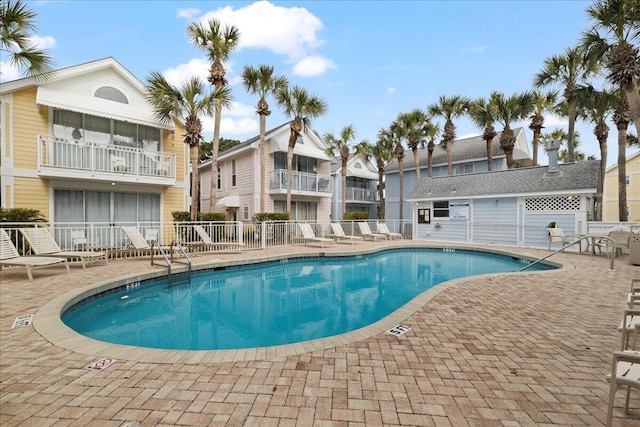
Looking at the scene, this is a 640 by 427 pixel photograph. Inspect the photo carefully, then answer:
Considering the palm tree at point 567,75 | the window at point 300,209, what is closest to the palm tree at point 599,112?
the palm tree at point 567,75

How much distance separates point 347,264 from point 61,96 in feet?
40.0

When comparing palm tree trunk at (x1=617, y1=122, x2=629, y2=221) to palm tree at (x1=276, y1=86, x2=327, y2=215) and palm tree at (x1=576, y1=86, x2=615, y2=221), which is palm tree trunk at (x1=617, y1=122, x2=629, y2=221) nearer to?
palm tree at (x1=576, y1=86, x2=615, y2=221)

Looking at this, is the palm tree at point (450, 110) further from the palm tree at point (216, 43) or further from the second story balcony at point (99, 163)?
the second story balcony at point (99, 163)

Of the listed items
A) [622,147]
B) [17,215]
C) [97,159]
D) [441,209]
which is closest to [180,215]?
[97,159]

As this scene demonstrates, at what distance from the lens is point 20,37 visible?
24.6 feet

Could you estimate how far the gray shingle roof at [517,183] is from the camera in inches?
545

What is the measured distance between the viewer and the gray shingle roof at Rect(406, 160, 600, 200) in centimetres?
1384

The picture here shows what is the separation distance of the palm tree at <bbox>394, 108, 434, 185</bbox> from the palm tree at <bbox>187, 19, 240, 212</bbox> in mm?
14150

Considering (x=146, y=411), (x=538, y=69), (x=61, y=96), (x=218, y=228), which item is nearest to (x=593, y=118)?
(x=538, y=69)

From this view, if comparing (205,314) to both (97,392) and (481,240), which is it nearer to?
(97,392)

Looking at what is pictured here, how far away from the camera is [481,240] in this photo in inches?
667

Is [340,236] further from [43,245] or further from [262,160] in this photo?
[43,245]

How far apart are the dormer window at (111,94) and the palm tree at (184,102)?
3.33ft

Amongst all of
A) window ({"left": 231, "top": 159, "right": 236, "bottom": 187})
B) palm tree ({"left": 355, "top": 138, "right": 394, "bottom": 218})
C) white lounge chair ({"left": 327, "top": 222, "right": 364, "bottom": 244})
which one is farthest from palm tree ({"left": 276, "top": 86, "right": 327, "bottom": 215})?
palm tree ({"left": 355, "top": 138, "right": 394, "bottom": 218})
